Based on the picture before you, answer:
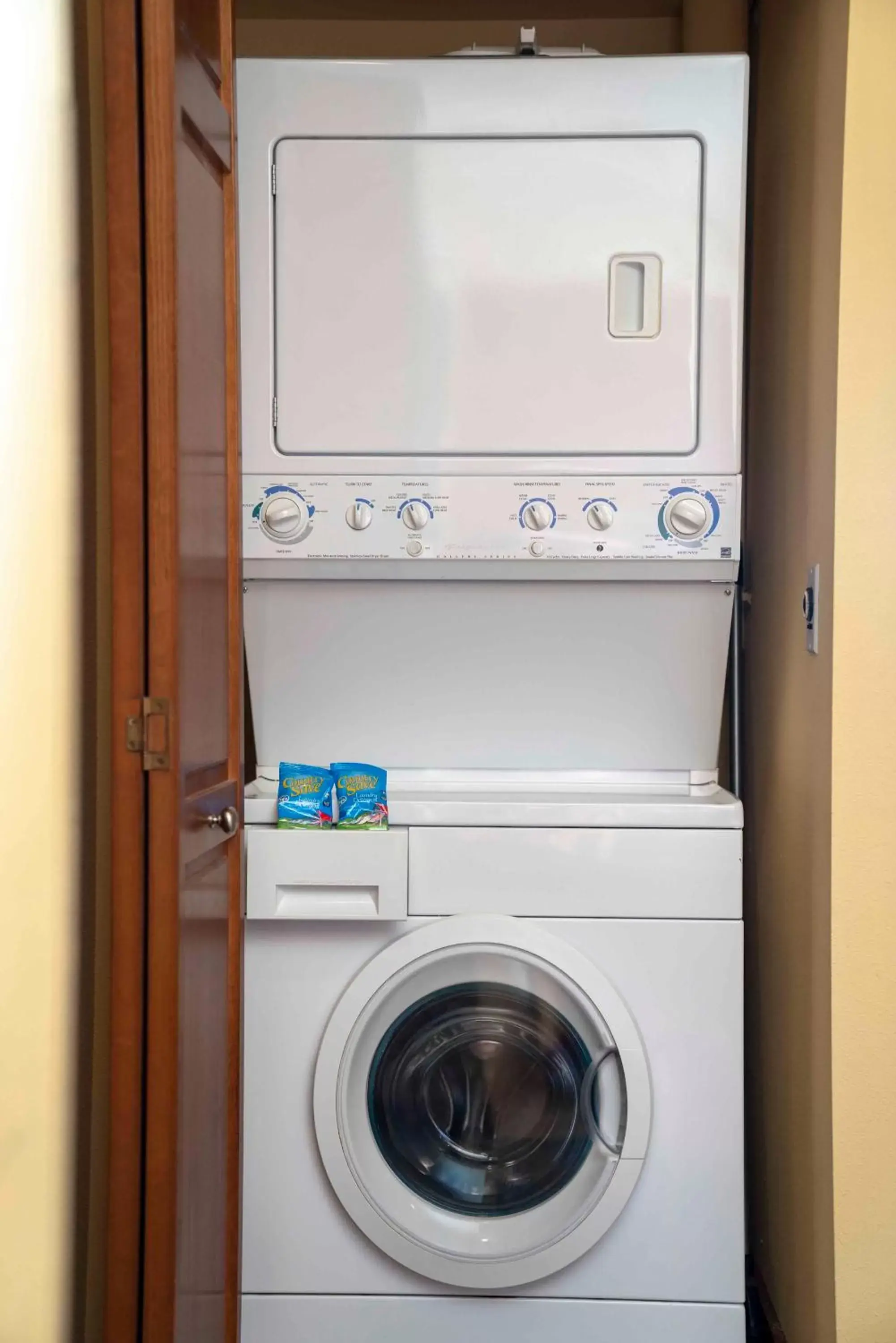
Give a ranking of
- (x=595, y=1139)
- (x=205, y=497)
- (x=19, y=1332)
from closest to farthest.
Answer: (x=19, y=1332) < (x=205, y=497) < (x=595, y=1139)

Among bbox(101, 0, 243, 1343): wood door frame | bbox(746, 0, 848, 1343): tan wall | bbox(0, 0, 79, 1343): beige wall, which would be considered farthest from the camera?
bbox(746, 0, 848, 1343): tan wall

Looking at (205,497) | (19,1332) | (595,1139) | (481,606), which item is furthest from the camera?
(481,606)

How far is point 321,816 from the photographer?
1.74 metres

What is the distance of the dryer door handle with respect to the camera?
→ 1678mm

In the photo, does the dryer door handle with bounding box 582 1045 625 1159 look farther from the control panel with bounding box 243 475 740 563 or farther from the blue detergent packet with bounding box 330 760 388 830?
the control panel with bounding box 243 475 740 563

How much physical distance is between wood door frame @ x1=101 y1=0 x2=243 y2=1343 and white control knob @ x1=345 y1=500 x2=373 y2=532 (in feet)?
1.73

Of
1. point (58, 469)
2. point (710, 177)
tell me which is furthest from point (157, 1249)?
point (710, 177)

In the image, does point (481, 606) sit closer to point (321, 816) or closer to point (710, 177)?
point (321, 816)

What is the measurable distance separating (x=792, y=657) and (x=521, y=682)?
0.43 m

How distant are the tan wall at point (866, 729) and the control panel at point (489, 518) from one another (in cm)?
24

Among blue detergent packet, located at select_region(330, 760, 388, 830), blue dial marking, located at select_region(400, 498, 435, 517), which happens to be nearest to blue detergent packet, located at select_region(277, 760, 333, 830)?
blue detergent packet, located at select_region(330, 760, 388, 830)

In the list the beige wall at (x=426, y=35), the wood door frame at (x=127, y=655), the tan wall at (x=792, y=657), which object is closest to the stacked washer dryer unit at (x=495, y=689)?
the tan wall at (x=792, y=657)

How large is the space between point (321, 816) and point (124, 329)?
760 millimetres

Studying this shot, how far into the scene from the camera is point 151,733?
1308 millimetres
